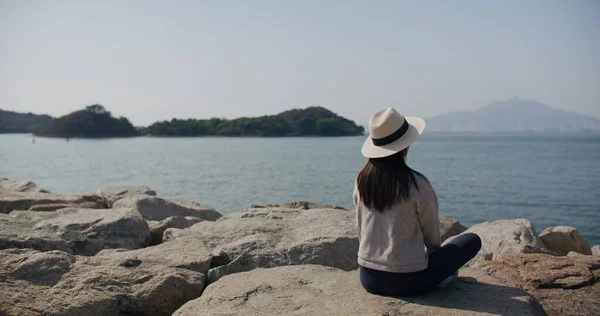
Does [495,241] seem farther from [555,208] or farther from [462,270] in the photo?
[555,208]

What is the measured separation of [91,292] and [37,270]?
710mm

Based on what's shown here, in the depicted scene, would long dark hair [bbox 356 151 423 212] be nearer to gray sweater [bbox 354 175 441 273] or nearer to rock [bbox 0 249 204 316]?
gray sweater [bbox 354 175 441 273]

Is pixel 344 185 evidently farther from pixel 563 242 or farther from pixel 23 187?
pixel 563 242

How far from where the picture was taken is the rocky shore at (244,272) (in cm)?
452

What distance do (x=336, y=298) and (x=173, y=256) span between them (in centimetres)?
262

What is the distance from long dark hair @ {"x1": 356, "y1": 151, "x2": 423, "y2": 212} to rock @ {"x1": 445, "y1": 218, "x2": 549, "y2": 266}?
353 centimetres

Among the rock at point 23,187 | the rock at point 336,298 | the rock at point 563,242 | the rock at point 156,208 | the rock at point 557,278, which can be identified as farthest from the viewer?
the rock at point 23,187

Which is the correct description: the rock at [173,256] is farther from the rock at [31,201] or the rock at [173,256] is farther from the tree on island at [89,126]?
the tree on island at [89,126]

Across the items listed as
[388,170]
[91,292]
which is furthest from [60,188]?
[388,170]

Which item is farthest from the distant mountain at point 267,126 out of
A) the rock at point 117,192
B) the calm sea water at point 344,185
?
the rock at point 117,192

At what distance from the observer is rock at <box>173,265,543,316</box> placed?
4219mm

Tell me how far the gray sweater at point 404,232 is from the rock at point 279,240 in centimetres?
212

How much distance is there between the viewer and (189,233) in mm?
7773

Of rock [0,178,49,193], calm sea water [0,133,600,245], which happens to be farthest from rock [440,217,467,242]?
rock [0,178,49,193]
